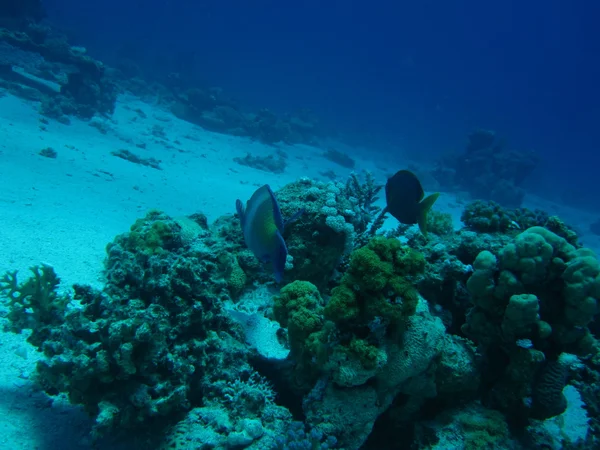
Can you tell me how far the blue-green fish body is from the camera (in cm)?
213

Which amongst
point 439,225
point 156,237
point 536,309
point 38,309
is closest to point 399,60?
point 439,225

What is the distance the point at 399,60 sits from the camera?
8725 cm

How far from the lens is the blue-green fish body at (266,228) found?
7.00ft

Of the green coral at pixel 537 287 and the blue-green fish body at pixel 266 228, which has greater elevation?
the green coral at pixel 537 287

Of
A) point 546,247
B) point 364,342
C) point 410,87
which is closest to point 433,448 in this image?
point 364,342

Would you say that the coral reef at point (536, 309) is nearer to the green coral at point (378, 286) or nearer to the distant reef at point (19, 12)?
the green coral at point (378, 286)

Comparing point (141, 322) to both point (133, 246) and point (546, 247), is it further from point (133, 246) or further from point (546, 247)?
point (546, 247)

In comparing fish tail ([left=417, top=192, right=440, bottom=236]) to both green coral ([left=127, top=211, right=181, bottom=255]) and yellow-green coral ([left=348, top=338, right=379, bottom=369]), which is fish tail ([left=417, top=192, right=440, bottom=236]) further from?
green coral ([left=127, top=211, right=181, bottom=255])

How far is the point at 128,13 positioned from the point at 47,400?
74529 mm

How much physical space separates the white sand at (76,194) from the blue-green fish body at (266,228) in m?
1.96

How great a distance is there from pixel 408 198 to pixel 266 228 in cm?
230

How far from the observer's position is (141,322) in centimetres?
242

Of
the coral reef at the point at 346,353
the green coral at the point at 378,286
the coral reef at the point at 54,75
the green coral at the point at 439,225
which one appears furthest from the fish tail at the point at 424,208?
the coral reef at the point at 54,75

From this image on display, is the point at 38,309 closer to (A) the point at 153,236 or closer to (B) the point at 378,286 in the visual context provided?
(A) the point at 153,236
